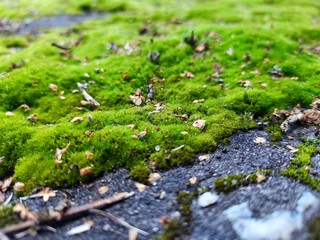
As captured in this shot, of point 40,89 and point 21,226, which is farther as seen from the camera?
point 40,89

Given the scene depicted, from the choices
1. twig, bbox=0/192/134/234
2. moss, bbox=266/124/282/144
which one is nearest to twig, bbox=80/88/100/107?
twig, bbox=0/192/134/234

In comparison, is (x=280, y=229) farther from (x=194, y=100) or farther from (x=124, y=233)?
(x=194, y=100)

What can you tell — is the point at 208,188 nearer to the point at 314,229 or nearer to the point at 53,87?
the point at 314,229

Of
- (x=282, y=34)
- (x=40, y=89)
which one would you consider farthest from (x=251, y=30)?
(x=40, y=89)

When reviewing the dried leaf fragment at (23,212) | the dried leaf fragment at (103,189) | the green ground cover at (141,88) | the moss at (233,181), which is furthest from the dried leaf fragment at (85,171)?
the moss at (233,181)

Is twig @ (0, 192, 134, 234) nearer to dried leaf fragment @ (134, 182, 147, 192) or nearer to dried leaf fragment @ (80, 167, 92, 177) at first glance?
dried leaf fragment @ (134, 182, 147, 192)

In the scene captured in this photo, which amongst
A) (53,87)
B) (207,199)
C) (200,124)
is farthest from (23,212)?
(53,87)
